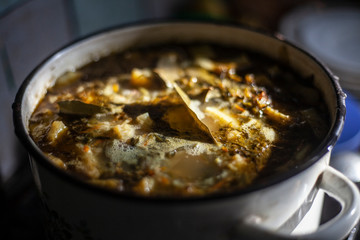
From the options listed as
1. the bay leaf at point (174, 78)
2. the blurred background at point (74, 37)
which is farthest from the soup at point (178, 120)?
the blurred background at point (74, 37)

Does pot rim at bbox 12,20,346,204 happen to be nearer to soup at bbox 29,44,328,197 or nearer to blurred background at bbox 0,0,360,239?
soup at bbox 29,44,328,197

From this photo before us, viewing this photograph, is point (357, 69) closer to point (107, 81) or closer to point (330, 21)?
point (330, 21)

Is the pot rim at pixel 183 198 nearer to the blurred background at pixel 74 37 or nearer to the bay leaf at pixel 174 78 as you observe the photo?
the bay leaf at pixel 174 78

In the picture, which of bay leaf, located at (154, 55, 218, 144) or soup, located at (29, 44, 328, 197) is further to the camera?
bay leaf, located at (154, 55, 218, 144)

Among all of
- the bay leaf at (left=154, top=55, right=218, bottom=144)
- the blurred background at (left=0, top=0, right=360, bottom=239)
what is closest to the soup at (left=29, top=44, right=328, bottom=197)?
the bay leaf at (left=154, top=55, right=218, bottom=144)

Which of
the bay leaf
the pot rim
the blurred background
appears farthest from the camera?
the blurred background

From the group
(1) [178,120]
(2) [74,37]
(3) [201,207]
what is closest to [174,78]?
(1) [178,120]
